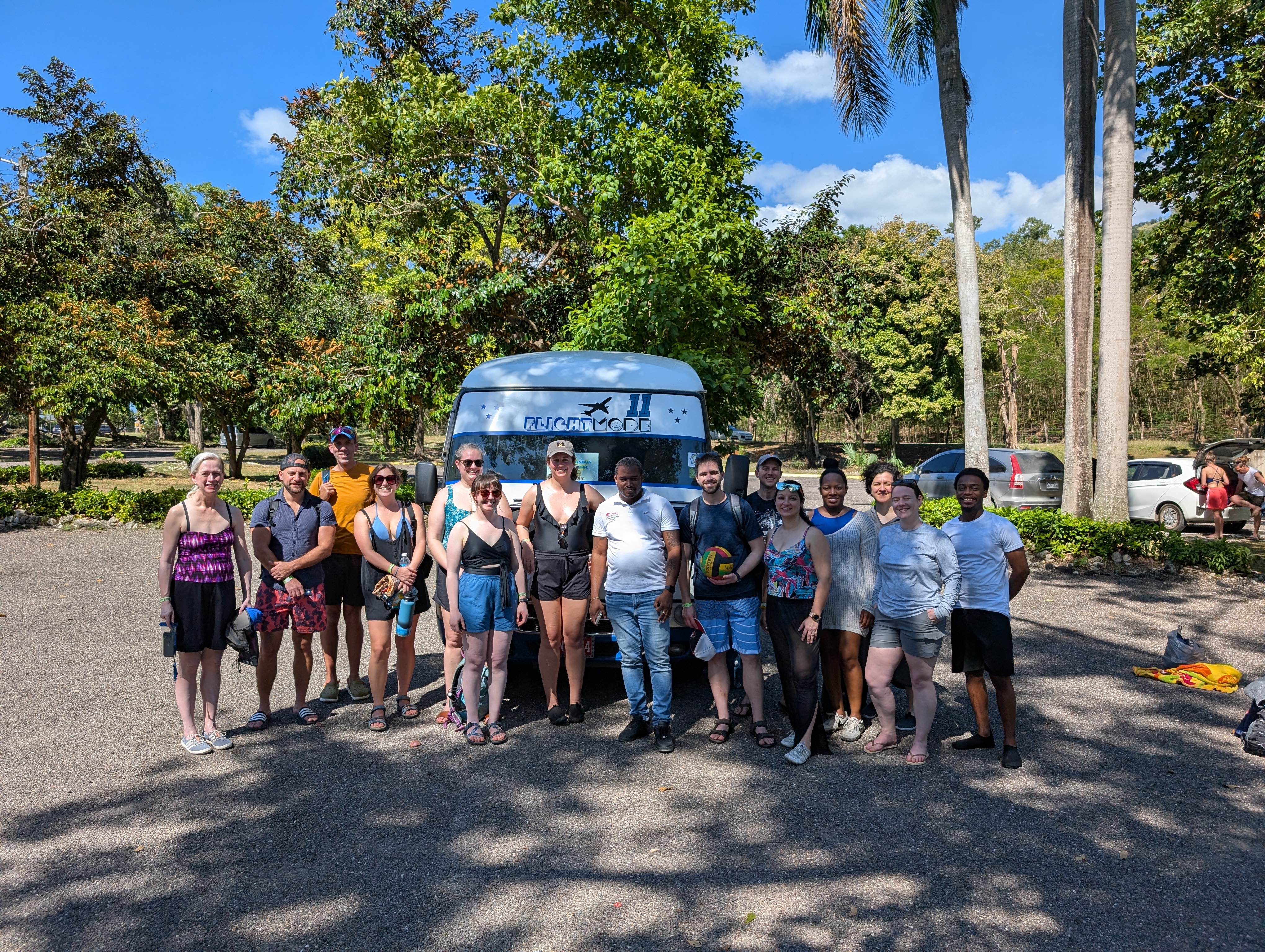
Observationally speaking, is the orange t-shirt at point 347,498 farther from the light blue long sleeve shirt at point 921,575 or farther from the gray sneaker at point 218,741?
the light blue long sleeve shirt at point 921,575

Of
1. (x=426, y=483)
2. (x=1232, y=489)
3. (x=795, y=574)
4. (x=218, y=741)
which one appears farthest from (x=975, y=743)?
(x=1232, y=489)

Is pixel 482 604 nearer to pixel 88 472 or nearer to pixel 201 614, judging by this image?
pixel 201 614

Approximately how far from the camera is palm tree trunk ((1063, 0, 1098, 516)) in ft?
39.1

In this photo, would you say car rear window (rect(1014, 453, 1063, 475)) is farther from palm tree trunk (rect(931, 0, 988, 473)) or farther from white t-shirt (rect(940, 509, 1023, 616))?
white t-shirt (rect(940, 509, 1023, 616))

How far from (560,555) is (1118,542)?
30.1ft

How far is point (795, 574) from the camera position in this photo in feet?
16.2

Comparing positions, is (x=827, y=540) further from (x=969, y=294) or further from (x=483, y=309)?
(x=483, y=309)

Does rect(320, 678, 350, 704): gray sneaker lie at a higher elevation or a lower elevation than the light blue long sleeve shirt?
lower

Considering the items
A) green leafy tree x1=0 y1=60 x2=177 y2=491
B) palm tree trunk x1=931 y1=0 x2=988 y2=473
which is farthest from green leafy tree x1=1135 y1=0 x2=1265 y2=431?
green leafy tree x1=0 y1=60 x2=177 y2=491

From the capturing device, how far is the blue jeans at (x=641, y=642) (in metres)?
5.15

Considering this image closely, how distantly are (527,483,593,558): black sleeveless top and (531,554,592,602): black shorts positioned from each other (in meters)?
0.03

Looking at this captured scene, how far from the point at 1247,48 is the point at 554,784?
18001mm

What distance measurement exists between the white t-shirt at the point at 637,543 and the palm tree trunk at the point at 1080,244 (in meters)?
9.18

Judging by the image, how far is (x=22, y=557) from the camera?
1266cm
